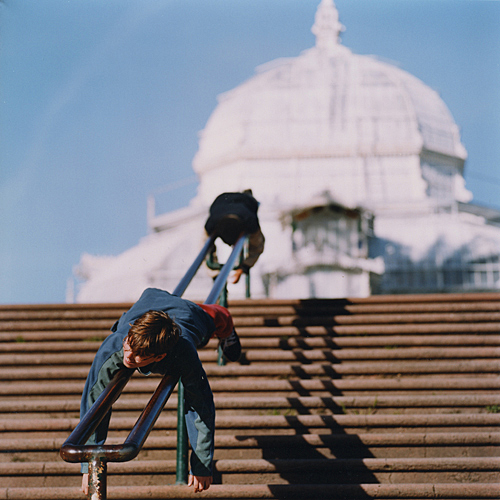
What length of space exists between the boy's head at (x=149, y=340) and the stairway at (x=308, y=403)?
133cm

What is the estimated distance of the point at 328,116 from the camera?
28484 mm

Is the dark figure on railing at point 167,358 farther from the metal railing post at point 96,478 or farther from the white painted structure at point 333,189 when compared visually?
the white painted structure at point 333,189

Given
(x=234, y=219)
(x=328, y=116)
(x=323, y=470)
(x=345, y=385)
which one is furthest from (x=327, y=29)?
(x=323, y=470)

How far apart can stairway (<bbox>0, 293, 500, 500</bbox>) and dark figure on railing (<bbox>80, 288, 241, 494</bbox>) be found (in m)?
0.75

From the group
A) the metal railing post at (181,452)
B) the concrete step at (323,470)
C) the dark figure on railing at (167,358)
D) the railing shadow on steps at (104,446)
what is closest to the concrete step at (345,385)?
the concrete step at (323,470)

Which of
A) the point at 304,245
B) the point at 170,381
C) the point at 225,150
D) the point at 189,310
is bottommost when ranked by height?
the point at 170,381

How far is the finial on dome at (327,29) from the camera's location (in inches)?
1344

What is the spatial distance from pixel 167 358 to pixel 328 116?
26490 millimetres

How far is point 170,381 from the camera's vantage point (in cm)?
293

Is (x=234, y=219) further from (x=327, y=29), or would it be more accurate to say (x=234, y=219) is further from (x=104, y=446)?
(x=327, y=29)

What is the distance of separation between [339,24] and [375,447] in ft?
109

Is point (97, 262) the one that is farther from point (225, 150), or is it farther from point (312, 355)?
point (312, 355)

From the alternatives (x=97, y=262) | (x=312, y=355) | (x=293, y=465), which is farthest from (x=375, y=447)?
(x=97, y=262)

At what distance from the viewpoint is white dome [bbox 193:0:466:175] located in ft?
91.8
